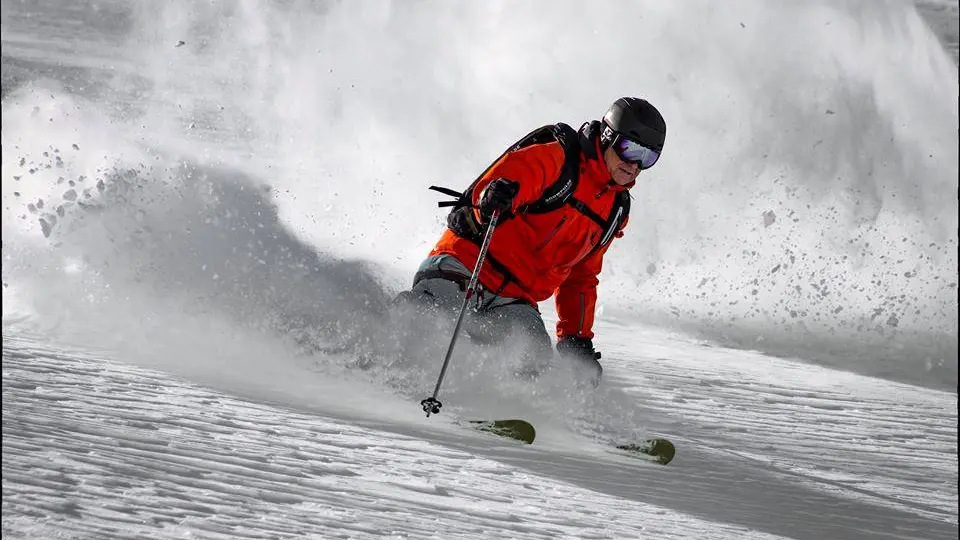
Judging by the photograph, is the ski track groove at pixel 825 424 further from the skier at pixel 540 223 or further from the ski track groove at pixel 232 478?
the ski track groove at pixel 232 478

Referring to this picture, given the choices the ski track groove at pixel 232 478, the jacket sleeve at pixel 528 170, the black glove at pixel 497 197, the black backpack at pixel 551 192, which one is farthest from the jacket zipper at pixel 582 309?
the ski track groove at pixel 232 478

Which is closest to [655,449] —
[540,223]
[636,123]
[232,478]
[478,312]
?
[478,312]

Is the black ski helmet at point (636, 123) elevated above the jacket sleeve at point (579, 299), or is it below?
above

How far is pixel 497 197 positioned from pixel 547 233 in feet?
1.89

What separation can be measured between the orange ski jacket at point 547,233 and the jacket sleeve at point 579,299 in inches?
3.6

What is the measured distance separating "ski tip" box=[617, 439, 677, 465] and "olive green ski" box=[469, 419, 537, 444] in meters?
0.45

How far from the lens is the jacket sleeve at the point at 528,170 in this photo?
4.71 metres

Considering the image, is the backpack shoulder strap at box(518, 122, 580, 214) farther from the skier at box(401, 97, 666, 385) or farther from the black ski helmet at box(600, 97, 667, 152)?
the black ski helmet at box(600, 97, 667, 152)

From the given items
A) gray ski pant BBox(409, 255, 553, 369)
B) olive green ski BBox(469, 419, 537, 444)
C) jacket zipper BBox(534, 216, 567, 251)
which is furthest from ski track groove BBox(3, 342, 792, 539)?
jacket zipper BBox(534, 216, 567, 251)

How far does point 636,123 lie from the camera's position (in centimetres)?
488

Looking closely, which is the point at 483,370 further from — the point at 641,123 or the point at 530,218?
the point at 641,123

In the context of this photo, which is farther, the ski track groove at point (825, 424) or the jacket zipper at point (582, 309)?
the jacket zipper at point (582, 309)

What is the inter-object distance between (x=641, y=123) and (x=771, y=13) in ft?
24.9

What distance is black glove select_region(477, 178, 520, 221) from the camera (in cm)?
455
